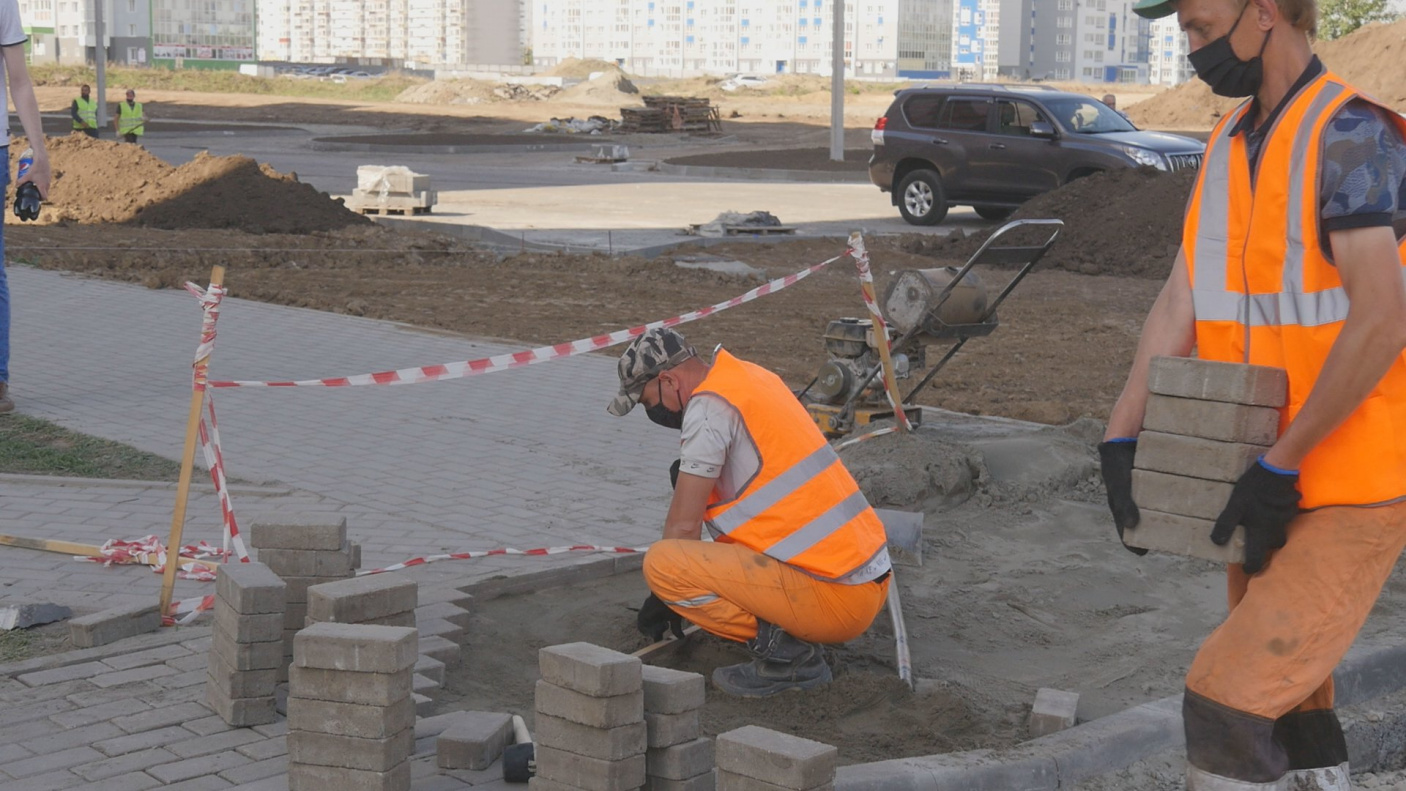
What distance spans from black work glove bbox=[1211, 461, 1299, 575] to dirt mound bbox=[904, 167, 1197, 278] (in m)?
14.2

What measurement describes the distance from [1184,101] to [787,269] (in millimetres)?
37678

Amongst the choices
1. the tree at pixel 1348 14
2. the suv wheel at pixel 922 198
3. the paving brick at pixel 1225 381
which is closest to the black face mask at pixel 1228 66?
the paving brick at pixel 1225 381

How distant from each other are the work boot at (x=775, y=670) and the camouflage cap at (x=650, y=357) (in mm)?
860

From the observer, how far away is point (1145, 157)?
1984 cm

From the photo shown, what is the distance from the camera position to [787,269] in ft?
54.9

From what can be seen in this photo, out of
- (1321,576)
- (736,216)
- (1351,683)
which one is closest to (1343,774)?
(1321,576)

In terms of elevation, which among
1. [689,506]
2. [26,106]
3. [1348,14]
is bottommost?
[689,506]

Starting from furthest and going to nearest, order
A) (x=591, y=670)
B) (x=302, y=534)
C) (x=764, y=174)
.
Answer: (x=764, y=174) < (x=302, y=534) < (x=591, y=670)

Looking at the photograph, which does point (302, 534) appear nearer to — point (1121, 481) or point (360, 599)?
point (360, 599)

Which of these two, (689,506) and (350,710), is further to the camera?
(689,506)

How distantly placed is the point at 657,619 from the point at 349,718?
1.57 meters

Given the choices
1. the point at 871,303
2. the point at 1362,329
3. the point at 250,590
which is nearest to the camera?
the point at 1362,329

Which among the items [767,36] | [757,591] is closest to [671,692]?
[757,591]

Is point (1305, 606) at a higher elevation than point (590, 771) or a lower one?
higher
